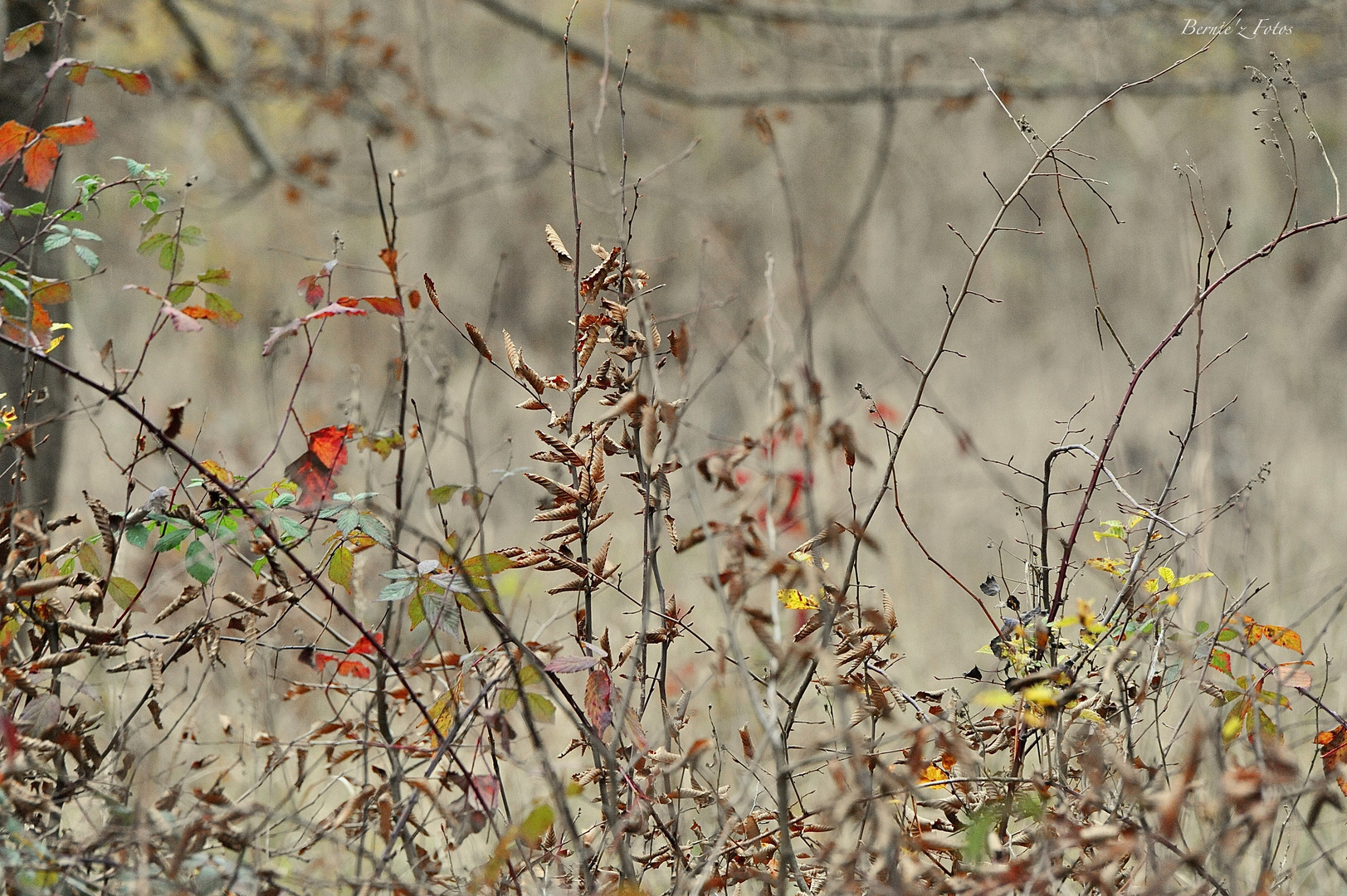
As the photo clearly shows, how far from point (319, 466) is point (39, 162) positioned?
2.13ft

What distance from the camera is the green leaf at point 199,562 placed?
4.97 ft

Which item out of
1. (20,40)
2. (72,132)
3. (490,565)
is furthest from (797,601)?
(20,40)

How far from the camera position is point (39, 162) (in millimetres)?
1706

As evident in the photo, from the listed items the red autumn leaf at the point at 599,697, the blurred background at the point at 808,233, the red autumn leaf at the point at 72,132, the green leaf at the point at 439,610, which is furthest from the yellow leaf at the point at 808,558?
the red autumn leaf at the point at 72,132

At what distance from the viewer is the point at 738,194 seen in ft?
34.9

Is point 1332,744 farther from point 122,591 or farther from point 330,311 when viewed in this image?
point 122,591

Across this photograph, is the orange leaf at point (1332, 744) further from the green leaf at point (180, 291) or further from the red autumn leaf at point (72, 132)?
the red autumn leaf at point (72, 132)

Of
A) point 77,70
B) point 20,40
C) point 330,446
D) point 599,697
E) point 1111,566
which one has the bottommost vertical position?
point 599,697

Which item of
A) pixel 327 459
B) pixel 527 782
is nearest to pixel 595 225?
pixel 527 782

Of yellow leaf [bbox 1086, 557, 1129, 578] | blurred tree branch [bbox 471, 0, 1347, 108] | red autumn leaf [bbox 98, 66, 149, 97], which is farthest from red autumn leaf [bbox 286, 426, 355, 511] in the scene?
blurred tree branch [bbox 471, 0, 1347, 108]

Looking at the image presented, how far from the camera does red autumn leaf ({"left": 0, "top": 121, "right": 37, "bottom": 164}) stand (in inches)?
66.3

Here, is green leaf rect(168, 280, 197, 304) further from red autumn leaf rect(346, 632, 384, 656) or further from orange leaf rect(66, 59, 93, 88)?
red autumn leaf rect(346, 632, 384, 656)

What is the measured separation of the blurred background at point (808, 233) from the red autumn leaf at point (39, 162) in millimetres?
303

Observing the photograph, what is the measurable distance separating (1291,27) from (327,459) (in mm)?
3501
